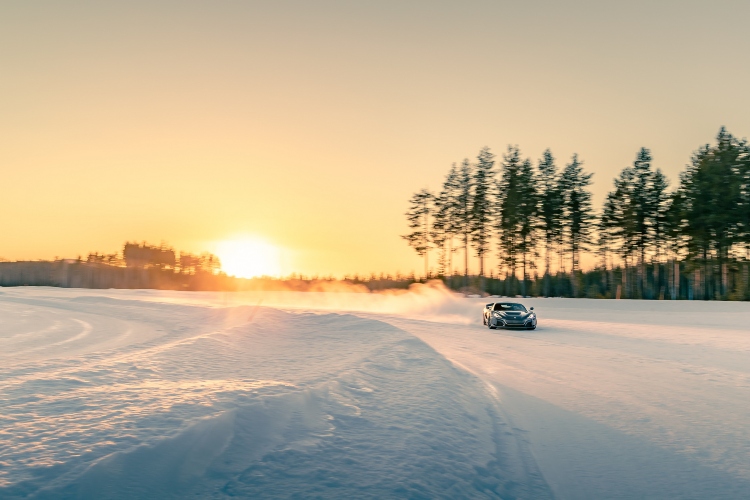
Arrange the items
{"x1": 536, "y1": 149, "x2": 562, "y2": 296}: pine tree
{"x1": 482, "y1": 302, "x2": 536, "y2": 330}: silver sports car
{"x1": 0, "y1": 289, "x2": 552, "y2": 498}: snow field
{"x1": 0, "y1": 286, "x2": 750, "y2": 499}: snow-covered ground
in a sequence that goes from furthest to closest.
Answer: {"x1": 536, "y1": 149, "x2": 562, "y2": 296}: pine tree < {"x1": 482, "y1": 302, "x2": 536, "y2": 330}: silver sports car < {"x1": 0, "y1": 286, "x2": 750, "y2": 499}: snow-covered ground < {"x1": 0, "y1": 289, "x2": 552, "y2": 498}: snow field

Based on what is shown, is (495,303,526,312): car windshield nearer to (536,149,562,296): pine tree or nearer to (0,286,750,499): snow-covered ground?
(0,286,750,499): snow-covered ground

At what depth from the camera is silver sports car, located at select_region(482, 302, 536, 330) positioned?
25.8 meters

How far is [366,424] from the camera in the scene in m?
7.12

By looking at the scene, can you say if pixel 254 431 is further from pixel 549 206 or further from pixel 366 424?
pixel 549 206

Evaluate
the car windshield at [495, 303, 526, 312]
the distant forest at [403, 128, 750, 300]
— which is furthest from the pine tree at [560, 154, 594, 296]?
the car windshield at [495, 303, 526, 312]

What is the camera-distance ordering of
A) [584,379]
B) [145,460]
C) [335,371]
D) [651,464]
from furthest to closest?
[584,379] → [335,371] → [651,464] → [145,460]

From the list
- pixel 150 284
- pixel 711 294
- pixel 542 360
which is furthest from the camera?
pixel 150 284

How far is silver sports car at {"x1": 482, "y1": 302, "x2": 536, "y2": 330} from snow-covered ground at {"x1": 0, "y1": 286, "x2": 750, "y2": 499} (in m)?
10.3

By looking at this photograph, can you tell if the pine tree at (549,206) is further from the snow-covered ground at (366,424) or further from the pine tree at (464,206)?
the snow-covered ground at (366,424)

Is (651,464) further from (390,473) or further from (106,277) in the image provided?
(106,277)

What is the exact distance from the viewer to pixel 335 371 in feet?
35.8

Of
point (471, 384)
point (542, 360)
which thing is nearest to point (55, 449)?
point (471, 384)

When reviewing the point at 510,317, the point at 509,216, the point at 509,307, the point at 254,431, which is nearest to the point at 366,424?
the point at 254,431

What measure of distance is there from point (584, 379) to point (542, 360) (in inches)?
130
